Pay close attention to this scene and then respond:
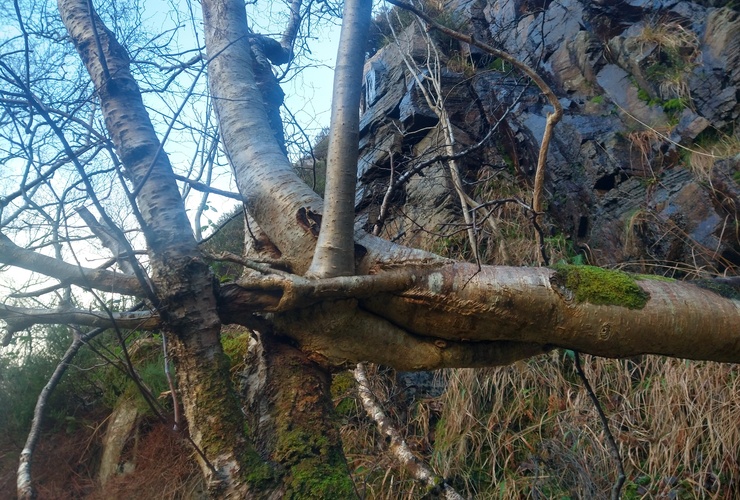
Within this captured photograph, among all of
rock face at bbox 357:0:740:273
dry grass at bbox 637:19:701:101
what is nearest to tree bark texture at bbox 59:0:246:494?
rock face at bbox 357:0:740:273

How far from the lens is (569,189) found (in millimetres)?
4773

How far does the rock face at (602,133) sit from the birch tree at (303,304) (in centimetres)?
165

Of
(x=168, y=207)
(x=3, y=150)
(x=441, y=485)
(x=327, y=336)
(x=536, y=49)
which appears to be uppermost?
(x=536, y=49)

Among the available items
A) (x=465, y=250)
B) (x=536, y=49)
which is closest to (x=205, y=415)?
(x=465, y=250)

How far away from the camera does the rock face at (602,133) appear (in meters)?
4.10

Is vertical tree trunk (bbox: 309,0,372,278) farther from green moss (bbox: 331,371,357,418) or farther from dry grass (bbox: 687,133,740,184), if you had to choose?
dry grass (bbox: 687,133,740,184)

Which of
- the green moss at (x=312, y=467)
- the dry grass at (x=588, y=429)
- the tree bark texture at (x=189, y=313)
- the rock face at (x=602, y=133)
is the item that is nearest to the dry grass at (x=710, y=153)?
the rock face at (x=602, y=133)

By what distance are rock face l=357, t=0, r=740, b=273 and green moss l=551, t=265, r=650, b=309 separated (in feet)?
5.69

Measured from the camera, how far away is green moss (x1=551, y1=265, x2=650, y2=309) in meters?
1.77

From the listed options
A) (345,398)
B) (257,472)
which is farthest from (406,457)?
(345,398)

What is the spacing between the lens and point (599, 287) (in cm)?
179

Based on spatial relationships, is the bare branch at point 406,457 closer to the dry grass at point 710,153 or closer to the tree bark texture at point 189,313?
the tree bark texture at point 189,313

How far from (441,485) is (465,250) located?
2756 mm

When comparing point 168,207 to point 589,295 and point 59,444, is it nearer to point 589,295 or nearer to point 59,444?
point 589,295
